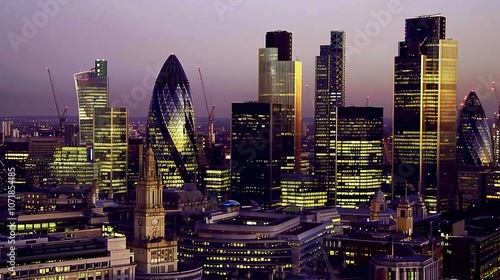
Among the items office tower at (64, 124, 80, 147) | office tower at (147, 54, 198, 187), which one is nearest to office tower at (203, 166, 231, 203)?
office tower at (147, 54, 198, 187)

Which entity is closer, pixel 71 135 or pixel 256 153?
pixel 256 153

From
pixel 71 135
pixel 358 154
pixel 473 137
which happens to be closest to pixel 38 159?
pixel 71 135

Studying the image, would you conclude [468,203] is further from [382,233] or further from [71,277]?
[71,277]

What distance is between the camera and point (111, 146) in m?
162

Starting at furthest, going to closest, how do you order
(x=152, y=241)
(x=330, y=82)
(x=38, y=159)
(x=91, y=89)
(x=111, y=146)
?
(x=91, y=89)
(x=330, y=82)
(x=111, y=146)
(x=38, y=159)
(x=152, y=241)

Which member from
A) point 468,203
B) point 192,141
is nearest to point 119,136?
point 192,141

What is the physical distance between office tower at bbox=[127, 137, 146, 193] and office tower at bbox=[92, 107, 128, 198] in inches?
28.9

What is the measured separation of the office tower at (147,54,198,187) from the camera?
156 m

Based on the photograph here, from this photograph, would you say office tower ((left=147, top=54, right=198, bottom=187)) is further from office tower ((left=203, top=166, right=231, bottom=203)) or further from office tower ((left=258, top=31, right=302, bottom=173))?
office tower ((left=258, top=31, right=302, bottom=173))

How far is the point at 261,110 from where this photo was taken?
147250 millimetres

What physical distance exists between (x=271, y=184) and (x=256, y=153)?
17.6ft

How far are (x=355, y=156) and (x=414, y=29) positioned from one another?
779 inches

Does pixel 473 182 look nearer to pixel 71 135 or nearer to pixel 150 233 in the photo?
pixel 71 135

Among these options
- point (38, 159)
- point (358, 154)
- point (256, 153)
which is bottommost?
point (38, 159)
